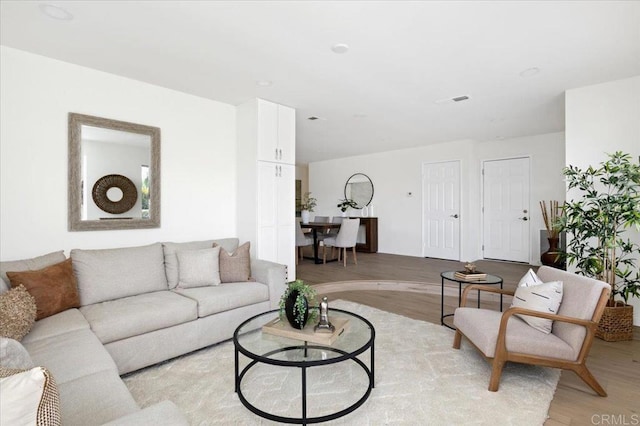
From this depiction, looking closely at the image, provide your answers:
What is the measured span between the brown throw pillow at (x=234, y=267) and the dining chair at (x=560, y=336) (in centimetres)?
209

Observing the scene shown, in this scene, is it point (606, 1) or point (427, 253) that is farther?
point (427, 253)

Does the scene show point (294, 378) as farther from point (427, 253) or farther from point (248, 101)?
point (427, 253)

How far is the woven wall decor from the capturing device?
3.04 m

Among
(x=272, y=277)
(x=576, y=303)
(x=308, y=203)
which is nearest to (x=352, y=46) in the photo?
(x=272, y=277)

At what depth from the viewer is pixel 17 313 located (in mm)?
1823

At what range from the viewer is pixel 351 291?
175 inches

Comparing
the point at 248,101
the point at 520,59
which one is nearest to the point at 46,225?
the point at 248,101

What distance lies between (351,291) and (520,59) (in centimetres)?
323

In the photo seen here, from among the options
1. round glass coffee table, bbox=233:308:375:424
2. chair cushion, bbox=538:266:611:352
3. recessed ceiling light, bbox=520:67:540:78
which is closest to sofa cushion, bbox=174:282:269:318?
round glass coffee table, bbox=233:308:375:424

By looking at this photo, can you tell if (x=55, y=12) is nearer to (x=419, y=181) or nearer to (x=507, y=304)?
(x=507, y=304)

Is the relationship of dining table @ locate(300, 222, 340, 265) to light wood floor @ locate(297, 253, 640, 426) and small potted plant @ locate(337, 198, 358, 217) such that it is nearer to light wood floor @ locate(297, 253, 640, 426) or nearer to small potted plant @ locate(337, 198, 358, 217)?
light wood floor @ locate(297, 253, 640, 426)

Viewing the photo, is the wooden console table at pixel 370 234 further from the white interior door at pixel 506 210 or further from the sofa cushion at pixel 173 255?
the sofa cushion at pixel 173 255

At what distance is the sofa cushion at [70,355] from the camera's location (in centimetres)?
152

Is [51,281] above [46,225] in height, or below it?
below
